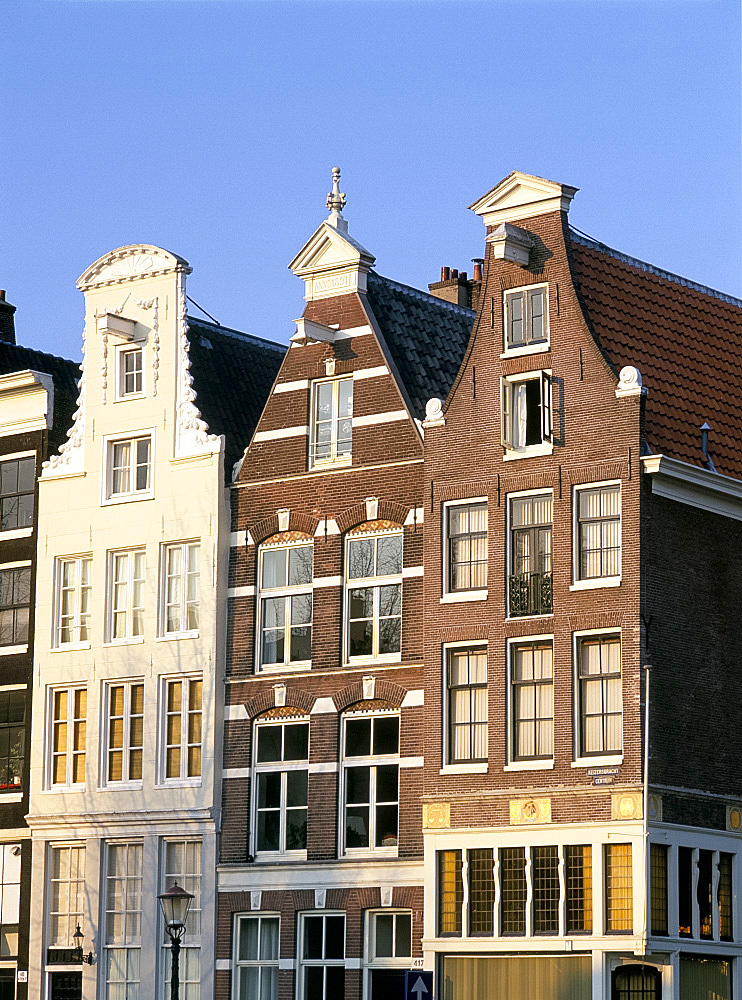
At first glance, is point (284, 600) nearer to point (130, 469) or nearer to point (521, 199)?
point (130, 469)

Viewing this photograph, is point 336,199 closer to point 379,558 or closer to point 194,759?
point 379,558

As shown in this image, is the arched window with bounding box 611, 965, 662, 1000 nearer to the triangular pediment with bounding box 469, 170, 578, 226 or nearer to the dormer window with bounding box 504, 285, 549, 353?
the dormer window with bounding box 504, 285, 549, 353

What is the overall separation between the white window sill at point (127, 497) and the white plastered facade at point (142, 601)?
0.13ft

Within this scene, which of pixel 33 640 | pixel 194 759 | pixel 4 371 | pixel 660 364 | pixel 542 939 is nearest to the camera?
pixel 542 939

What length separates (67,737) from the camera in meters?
41.4

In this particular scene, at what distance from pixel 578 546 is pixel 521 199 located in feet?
21.5

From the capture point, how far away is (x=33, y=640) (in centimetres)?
4231

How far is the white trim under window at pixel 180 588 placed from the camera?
130 ft

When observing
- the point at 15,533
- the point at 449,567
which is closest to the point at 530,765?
the point at 449,567

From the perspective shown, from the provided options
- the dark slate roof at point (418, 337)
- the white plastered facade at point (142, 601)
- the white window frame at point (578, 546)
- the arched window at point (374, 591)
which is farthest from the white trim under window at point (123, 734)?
the white window frame at point (578, 546)

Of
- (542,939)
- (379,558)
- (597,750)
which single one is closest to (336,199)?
(379,558)

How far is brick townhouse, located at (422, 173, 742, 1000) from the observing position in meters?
33.0

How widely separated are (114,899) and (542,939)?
10.4m

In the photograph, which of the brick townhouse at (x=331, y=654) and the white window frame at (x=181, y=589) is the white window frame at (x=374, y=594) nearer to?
the brick townhouse at (x=331, y=654)
